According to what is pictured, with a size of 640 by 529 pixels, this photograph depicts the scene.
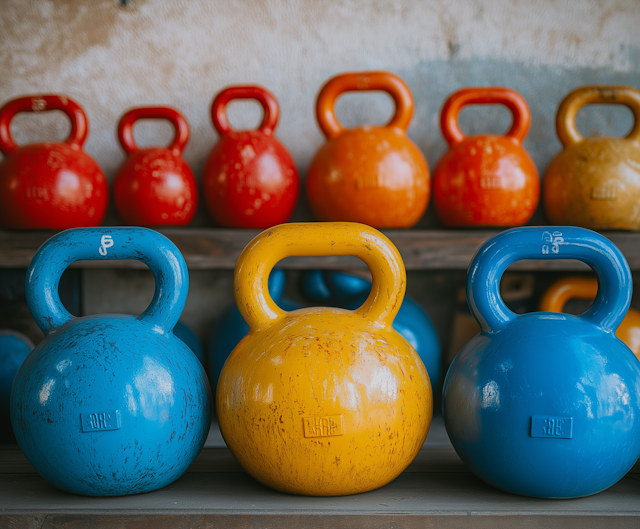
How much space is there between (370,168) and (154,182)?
0.55 m

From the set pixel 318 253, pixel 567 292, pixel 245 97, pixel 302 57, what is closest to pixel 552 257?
pixel 318 253

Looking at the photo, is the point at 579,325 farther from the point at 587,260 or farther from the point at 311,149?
the point at 311,149

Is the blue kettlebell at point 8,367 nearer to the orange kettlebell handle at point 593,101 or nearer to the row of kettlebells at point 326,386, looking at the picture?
the row of kettlebells at point 326,386

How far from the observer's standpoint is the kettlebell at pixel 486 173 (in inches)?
57.5

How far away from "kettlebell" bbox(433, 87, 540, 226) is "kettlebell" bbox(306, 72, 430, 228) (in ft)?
0.24

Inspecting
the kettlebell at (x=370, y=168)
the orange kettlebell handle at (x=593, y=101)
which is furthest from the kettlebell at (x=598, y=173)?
the kettlebell at (x=370, y=168)

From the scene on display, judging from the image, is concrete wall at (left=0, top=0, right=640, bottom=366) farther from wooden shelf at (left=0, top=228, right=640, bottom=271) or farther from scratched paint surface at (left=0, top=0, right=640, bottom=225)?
wooden shelf at (left=0, top=228, right=640, bottom=271)

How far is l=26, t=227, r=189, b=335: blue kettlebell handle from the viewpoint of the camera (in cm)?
89

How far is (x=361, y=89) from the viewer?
4.79 ft

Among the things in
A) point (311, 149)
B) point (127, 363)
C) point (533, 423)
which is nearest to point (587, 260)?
point (533, 423)

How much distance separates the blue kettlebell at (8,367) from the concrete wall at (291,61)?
407 mm

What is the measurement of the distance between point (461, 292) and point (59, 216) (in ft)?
3.77

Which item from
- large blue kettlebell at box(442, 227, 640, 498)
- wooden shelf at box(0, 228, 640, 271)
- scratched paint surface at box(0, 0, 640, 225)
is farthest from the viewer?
scratched paint surface at box(0, 0, 640, 225)

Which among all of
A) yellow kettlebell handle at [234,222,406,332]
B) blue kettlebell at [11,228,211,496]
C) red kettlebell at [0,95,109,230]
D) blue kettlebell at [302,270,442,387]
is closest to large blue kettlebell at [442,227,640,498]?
yellow kettlebell handle at [234,222,406,332]
